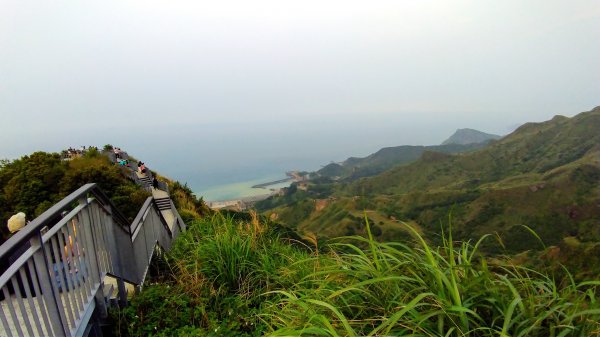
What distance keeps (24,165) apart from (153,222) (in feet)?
65.7

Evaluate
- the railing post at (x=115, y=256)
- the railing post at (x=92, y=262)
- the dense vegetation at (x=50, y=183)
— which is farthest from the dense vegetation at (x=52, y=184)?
the railing post at (x=92, y=262)

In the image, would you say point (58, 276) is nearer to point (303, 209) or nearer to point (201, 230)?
point (201, 230)

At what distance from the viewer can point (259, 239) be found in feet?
17.3

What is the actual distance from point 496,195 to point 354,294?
105666 millimetres

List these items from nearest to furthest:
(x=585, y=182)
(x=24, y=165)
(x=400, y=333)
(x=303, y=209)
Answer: (x=400, y=333), (x=24, y=165), (x=585, y=182), (x=303, y=209)

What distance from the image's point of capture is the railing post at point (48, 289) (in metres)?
2.21

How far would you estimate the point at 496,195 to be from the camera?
95.6 meters

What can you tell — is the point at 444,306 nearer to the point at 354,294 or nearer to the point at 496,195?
the point at 354,294

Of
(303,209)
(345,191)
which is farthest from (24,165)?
(345,191)

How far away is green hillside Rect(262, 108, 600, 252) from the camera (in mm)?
79188

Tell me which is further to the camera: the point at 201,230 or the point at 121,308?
the point at 201,230

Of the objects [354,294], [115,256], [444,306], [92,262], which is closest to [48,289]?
[92,262]

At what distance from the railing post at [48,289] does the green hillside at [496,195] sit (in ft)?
94.2

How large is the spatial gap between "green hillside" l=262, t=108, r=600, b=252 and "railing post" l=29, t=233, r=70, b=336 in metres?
28.7
